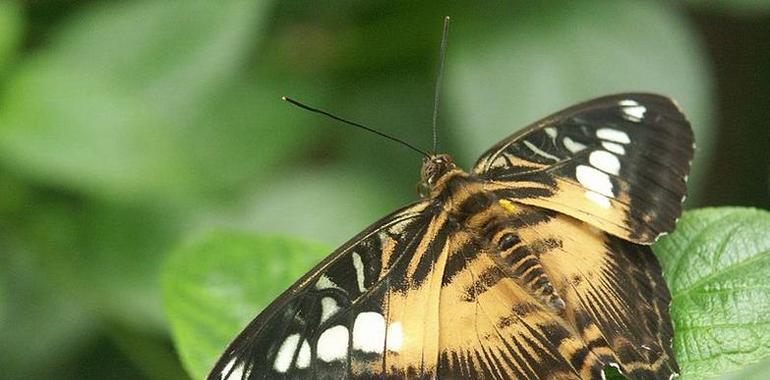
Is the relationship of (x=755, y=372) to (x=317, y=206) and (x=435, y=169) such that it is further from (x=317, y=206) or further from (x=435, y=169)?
(x=317, y=206)

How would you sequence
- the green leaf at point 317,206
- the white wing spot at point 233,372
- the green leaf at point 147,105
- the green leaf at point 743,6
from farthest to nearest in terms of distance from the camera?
the green leaf at point 317,206
the green leaf at point 743,6
the green leaf at point 147,105
the white wing spot at point 233,372

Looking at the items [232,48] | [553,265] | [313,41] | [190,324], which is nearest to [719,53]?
[313,41]

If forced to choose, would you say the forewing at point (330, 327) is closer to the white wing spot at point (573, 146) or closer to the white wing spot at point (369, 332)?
the white wing spot at point (369, 332)

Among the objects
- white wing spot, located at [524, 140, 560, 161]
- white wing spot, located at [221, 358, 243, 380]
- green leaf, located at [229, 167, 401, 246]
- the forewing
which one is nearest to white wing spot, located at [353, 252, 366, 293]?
the forewing

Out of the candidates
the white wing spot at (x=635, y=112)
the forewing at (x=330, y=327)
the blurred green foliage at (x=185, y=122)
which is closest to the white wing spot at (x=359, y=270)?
the forewing at (x=330, y=327)

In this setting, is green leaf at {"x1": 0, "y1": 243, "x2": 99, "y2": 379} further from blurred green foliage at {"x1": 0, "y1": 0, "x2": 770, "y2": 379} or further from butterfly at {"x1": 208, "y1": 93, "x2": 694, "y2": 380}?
butterfly at {"x1": 208, "y1": 93, "x2": 694, "y2": 380}

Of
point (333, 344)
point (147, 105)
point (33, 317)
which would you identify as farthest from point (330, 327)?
point (33, 317)

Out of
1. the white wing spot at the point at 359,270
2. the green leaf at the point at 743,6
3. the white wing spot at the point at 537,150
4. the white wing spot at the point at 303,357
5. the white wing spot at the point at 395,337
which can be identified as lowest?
the white wing spot at the point at 303,357
